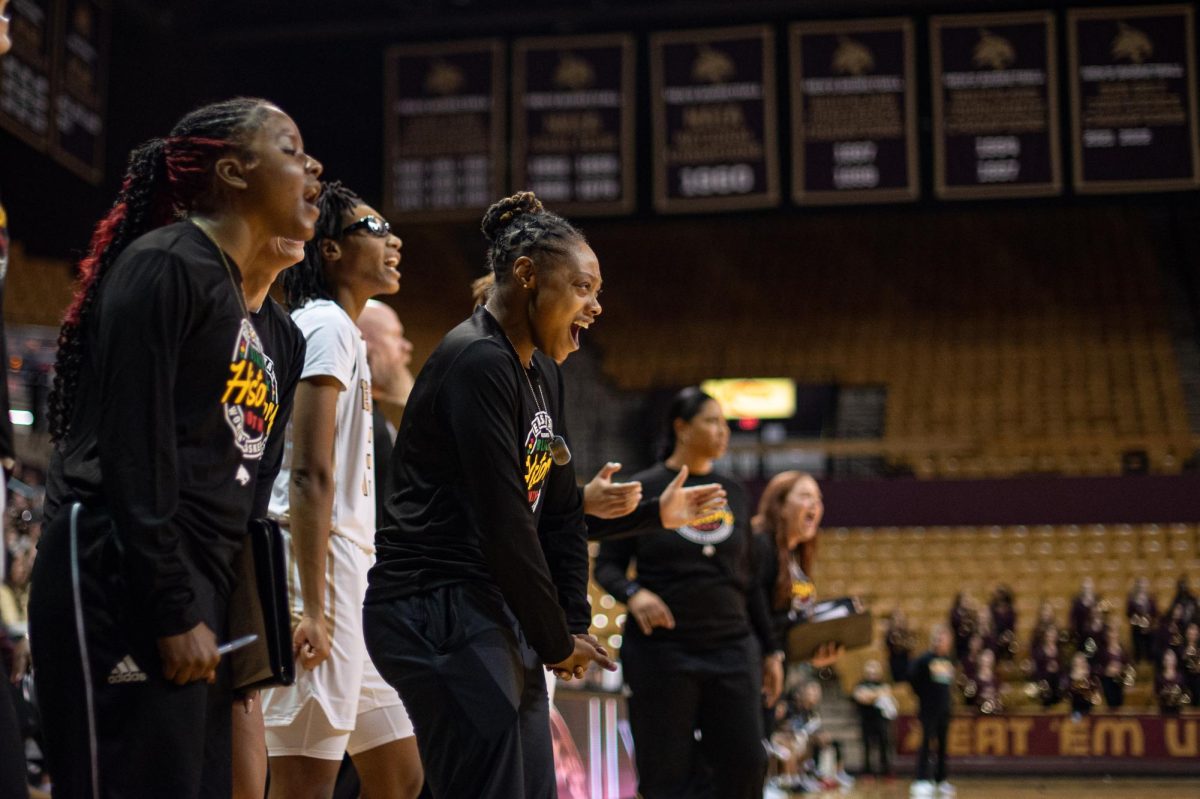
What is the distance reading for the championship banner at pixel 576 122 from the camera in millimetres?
13656

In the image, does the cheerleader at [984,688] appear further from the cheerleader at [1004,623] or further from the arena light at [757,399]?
the arena light at [757,399]

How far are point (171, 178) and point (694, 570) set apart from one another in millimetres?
3207

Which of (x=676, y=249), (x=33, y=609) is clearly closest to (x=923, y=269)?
(x=676, y=249)

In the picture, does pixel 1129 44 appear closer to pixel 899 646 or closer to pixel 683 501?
pixel 899 646

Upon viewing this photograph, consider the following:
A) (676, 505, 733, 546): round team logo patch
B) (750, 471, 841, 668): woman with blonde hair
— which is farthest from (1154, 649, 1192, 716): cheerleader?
(676, 505, 733, 546): round team logo patch

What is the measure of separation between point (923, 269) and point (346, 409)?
16678 millimetres

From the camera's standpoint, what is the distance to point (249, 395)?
7.91ft

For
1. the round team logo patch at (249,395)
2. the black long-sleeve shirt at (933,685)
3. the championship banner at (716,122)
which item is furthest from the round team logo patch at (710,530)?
the championship banner at (716,122)

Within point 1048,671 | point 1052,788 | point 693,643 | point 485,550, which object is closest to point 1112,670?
point 1048,671

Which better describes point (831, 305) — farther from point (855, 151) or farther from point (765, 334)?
point (855, 151)

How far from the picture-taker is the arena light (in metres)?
18.8

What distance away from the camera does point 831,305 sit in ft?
62.6

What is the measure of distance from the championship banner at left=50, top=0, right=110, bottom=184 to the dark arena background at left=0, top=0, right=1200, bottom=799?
40 millimetres

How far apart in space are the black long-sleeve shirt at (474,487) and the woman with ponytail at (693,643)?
1.87 meters
